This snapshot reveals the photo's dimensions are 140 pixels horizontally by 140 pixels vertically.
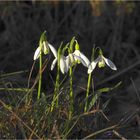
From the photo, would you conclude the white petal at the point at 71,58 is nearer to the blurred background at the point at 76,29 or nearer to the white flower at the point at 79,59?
the white flower at the point at 79,59

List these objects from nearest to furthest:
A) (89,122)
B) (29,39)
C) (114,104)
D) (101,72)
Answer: (89,122) → (114,104) → (101,72) → (29,39)

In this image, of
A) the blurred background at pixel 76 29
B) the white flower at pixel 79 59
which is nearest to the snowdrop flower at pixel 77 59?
the white flower at pixel 79 59

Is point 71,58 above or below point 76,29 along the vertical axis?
above

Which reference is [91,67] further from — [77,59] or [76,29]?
[76,29]

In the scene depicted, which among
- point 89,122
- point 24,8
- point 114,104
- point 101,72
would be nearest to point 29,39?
point 24,8

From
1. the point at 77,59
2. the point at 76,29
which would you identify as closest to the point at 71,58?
the point at 77,59

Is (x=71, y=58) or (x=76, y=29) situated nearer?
(x=71, y=58)

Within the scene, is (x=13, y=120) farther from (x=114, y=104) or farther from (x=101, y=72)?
(x=101, y=72)

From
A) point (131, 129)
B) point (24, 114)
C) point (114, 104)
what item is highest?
point (24, 114)
